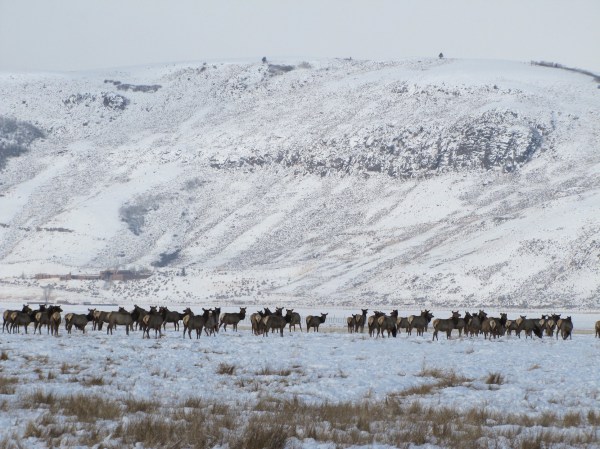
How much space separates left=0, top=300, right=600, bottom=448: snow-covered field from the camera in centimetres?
1628

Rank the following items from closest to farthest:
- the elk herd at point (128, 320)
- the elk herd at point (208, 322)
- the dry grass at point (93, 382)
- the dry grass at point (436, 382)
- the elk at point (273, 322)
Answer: the dry grass at point (93, 382) → the dry grass at point (436, 382) → the elk herd at point (128, 320) → the elk herd at point (208, 322) → the elk at point (273, 322)

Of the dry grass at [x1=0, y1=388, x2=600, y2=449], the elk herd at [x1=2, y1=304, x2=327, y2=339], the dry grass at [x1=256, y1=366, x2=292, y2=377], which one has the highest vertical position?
the elk herd at [x1=2, y1=304, x2=327, y2=339]

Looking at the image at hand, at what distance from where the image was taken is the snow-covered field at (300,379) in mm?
16281

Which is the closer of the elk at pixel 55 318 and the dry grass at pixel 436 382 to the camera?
the dry grass at pixel 436 382

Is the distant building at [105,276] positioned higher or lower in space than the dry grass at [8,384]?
higher

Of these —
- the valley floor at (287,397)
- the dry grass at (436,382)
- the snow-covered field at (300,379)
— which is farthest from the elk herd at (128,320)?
the dry grass at (436,382)

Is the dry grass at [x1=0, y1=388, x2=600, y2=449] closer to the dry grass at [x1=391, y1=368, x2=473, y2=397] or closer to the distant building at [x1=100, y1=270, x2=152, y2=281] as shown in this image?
the dry grass at [x1=391, y1=368, x2=473, y2=397]

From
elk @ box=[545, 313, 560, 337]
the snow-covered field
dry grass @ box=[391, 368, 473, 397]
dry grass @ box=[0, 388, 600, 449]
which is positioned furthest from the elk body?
dry grass @ box=[0, 388, 600, 449]

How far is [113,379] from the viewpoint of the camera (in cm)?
2059

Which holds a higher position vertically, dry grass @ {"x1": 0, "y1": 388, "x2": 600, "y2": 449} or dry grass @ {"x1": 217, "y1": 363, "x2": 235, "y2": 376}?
dry grass @ {"x1": 217, "y1": 363, "x2": 235, "y2": 376}

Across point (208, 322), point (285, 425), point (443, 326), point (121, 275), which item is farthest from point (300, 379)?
point (121, 275)

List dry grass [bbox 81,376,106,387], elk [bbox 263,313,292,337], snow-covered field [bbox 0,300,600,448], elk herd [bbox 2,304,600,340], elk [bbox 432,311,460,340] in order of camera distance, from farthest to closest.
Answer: elk [bbox 263,313,292,337]
elk [bbox 432,311,460,340]
elk herd [bbox 2,304,600,340]
dry grass [bbox 81,376,106,387]
snow-covered field [bbox 0,300,600,448]

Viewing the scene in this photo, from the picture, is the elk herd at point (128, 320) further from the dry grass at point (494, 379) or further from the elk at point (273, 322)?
the dry grass at point (494, 379)

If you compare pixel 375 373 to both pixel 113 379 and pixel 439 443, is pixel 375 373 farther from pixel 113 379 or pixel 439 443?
pixel 439 443
